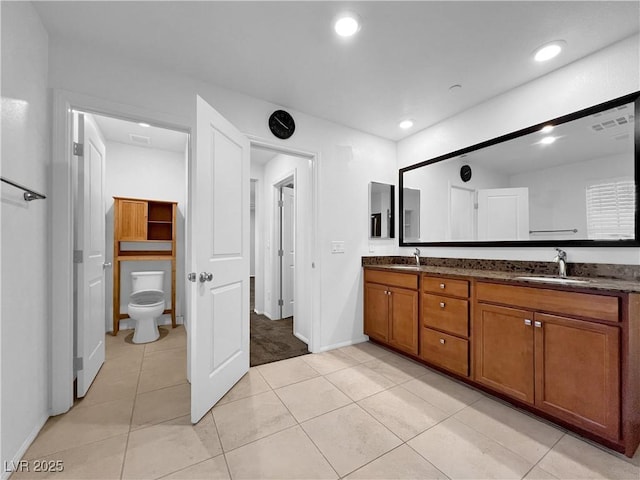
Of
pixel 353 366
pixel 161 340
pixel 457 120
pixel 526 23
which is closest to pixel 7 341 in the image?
pixel 161 340

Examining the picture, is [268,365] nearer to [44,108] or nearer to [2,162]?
[2,162]

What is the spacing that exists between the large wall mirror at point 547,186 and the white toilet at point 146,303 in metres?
3.18

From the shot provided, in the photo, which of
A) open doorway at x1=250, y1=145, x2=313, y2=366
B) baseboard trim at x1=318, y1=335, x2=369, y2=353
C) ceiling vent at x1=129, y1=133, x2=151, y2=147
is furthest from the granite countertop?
ceiling vent at x1=129, y1=133, x2=151, y2=147

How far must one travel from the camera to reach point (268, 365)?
8.04ft

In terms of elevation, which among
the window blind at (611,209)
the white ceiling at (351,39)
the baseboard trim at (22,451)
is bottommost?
the baseboard trim at (22,451)

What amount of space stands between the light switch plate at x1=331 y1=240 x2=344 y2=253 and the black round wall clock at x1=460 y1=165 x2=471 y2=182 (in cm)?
138

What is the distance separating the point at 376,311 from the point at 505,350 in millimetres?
1253

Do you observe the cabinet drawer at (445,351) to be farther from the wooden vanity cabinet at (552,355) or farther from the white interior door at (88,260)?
the white interior door at (88,260)

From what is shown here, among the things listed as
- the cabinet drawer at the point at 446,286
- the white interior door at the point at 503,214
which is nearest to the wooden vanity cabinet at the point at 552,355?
the cabinet drawer at the point at 446,286

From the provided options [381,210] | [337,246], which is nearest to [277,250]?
[337,246]

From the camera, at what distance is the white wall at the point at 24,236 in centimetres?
126

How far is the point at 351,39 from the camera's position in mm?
1733

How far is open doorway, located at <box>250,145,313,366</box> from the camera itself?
2961 millimetres

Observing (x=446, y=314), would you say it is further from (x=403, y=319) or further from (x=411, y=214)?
(x=411, y=214)
